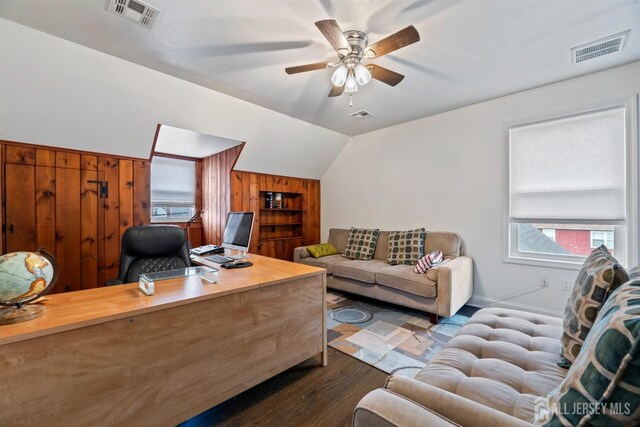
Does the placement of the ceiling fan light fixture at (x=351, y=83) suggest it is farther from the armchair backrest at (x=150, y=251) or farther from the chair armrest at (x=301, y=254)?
the chair armrest at (x=301, y=254)

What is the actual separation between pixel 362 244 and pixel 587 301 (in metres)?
2.94

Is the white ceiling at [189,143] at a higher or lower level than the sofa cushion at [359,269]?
higher

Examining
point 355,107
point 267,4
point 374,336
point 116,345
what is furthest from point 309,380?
point 355,107

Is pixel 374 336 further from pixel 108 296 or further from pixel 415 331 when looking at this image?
pixel 108 296

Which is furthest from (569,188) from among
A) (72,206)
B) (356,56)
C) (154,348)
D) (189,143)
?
(72,206)

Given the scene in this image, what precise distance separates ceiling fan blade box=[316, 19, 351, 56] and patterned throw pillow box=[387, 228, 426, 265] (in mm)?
2484

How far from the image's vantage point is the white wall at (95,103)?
2.10 meters

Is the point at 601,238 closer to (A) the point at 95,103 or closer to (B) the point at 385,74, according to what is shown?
(B) the point at 385,74

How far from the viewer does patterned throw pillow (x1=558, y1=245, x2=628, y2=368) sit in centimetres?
110

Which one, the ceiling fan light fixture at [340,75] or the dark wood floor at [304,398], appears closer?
the dark wood floor at [304,398]

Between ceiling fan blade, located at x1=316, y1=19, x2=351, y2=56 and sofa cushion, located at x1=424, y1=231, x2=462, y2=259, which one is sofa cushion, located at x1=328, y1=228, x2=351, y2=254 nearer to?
sofa cushion, located at x1=424, y1=231, x2=462, y2=259

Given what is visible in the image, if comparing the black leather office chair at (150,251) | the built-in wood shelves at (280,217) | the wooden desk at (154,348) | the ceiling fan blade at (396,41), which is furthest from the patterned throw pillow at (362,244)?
the ceiling fan blade at (396,41)

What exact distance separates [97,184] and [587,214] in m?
5.24

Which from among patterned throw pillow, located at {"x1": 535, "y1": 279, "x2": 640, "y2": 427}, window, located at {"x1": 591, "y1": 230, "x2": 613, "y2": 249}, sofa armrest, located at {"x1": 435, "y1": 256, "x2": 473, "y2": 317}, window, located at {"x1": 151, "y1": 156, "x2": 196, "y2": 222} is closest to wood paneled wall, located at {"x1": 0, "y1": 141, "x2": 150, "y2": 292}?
window, located at {"x1": 151, "y1": 156, "x2": 196, "y2": 222}
